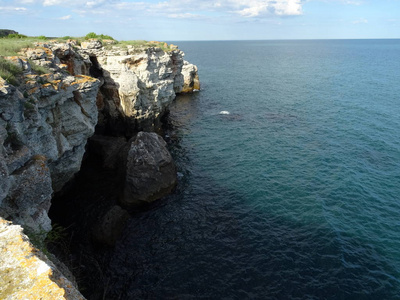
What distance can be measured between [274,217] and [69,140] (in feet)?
66.9

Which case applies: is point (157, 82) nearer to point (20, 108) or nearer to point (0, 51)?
point (0, 51)

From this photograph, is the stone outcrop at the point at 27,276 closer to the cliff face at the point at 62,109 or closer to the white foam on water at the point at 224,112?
the cliff face at the point at 62,109

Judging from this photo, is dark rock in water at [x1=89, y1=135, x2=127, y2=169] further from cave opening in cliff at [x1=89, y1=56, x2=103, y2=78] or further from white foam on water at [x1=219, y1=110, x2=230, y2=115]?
white foam on water at [x1=219, y1=110, x2=230, y2=115]

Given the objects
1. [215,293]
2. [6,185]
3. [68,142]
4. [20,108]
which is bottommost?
[215,293]

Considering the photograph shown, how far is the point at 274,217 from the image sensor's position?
27297mm

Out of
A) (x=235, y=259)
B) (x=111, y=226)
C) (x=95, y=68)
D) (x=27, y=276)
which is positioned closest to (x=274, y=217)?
(x=235, y=259)

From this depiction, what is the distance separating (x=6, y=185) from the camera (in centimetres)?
1304

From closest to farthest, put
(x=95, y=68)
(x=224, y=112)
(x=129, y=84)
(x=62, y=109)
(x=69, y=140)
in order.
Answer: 1. (x=62, y=109)
2. (x=69, y=140)
3. (x=129, y=84)
4. (x=95, y=68)
5. (x=224, y=112)

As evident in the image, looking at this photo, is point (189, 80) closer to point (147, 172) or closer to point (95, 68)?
point (95, 68)

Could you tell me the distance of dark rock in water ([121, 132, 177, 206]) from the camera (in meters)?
29.0

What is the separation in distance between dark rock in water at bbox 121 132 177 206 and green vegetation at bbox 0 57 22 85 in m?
13.6

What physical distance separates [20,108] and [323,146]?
124 ft

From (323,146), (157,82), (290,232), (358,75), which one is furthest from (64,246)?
(358,75)

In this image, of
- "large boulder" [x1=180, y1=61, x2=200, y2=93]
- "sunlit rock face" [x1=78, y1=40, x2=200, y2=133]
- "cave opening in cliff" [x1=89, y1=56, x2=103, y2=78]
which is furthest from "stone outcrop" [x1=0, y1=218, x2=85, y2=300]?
"large boulder" [x1=180, y1=61, x2=200, y2=93]
